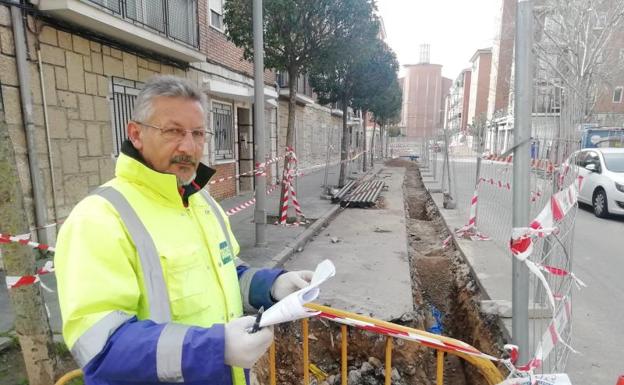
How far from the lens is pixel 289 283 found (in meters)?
1.64

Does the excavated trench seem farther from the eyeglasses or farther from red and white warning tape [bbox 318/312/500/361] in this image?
the eyeglasses

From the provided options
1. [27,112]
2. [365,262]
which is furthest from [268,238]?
[27,112]

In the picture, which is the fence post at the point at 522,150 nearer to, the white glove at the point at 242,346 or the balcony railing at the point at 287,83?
the white glove at the point at 242,346

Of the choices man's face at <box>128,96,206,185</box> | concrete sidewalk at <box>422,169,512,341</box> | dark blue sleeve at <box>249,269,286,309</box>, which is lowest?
concrete sidewalk at <box>422,169,512,341</box>

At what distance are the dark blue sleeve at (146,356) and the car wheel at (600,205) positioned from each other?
10.5 metres

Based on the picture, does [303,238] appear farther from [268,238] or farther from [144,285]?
[144,285]

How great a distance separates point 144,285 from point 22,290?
5.25 ft

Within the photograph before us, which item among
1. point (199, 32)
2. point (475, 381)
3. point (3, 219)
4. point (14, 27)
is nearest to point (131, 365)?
point (3, 219)

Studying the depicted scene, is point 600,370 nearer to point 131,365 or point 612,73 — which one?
point 131,365

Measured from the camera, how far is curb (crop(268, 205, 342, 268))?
5.74 meters

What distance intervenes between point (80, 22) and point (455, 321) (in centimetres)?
671

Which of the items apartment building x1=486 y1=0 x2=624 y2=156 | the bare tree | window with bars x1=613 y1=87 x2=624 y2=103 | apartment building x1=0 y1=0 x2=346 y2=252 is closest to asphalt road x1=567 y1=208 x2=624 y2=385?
apartment building x1=486 y1=0 x2=624 y2=156

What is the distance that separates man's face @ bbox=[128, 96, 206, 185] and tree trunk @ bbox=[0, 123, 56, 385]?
1293mm

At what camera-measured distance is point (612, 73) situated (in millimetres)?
23594
